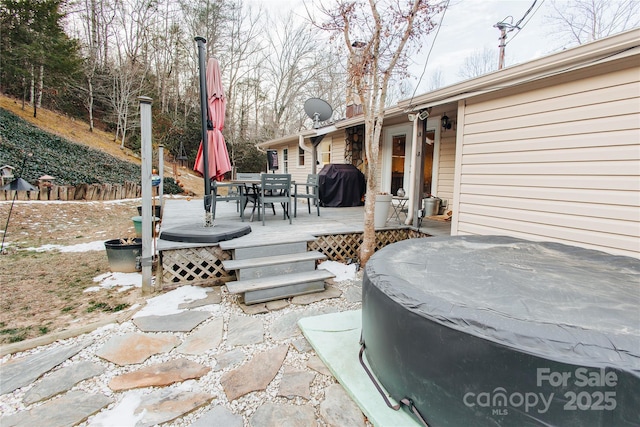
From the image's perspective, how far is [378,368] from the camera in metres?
1.79

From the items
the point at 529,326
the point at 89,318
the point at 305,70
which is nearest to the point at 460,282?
the point at 529,326

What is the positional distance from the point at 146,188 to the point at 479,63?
1769cm

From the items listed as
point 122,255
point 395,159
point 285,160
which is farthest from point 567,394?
point 285,160

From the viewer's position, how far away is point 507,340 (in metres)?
1.17

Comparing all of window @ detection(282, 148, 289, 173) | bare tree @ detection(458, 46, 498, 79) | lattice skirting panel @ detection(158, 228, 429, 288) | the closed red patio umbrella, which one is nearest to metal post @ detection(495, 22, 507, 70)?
the closed red patio umbrella

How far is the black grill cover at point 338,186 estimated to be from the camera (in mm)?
7715

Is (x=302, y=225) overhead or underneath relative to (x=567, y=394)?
overhead

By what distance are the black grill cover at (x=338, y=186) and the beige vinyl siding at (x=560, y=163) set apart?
3831mm

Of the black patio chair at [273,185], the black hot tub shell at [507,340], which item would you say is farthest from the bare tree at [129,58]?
the black hot tub shell at [507,340]

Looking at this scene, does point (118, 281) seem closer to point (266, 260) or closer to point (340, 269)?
point (266, 260)

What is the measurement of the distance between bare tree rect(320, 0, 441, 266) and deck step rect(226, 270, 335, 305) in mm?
997

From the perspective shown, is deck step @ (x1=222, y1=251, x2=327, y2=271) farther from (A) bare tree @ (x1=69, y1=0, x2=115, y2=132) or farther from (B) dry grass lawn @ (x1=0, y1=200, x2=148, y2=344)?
(A) bare tree @ (x1=69, y1=0, x2=115, y2=132)

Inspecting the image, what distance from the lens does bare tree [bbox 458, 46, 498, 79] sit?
50.1ft

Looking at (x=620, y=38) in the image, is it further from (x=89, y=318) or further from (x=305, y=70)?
(x=305, y=70)
